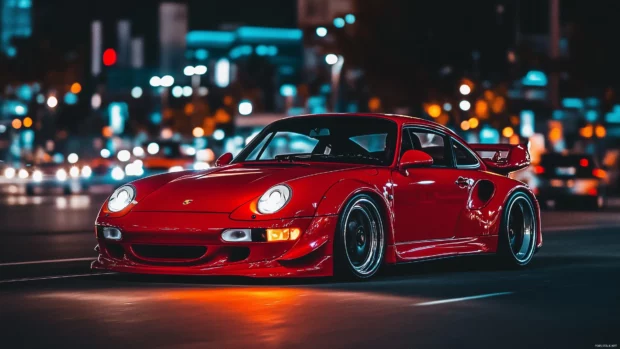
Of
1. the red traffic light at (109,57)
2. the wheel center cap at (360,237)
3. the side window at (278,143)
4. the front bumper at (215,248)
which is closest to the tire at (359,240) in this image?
the wheel center cap at (360,237)

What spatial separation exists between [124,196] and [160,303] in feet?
6.00

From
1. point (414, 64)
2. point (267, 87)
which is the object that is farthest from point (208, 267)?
point (267, 87)

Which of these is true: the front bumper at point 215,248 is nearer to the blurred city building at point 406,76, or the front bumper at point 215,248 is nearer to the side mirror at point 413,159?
the side mirror at point 413,159

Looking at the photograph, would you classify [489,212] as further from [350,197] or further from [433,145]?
[350,197]

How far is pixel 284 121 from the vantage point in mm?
12539

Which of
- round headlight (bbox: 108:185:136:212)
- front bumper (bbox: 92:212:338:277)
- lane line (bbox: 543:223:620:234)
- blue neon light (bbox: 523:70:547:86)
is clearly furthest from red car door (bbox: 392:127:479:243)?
blue neon light (bbox: 523:70:547:86)

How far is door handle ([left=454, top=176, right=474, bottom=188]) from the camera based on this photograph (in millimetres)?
12384

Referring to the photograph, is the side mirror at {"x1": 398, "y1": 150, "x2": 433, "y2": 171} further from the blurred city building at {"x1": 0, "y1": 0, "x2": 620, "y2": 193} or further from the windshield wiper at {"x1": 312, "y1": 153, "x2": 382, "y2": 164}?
the blurred city building at {"x1": 0, "y1": 0, "x2": 620, "y2": 193}

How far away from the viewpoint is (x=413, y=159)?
11.6 meters

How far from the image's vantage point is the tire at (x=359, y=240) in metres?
10.7

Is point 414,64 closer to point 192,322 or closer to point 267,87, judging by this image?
point 192,322

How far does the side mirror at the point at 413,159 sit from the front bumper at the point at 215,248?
1.14 metres

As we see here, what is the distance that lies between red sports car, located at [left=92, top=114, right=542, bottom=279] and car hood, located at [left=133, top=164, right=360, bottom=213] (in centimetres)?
1

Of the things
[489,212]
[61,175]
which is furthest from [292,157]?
[61,175]
